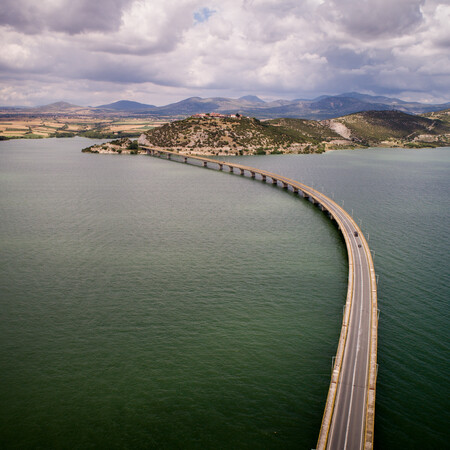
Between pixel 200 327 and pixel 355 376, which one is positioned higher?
pixel 355 376

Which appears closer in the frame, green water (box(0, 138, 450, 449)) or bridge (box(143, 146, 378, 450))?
bridge (box(143, 146, 378, 450))

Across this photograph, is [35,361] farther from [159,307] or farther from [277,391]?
[277,391]

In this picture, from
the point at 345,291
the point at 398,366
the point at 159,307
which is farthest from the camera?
the point at 345,291

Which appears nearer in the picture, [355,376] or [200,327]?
[355,376]

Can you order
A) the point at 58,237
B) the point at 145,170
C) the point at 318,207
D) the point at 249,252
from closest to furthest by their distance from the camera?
the point at 249,252
the point at 58,237
the point at 318,207
the point at 145,170

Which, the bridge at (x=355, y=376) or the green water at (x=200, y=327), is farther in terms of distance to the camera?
the green water at (x=200, y=327)

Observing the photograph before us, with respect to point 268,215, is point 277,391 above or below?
below

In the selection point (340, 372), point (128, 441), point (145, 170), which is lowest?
point (128, 441)

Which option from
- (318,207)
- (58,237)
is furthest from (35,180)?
(318,207)
